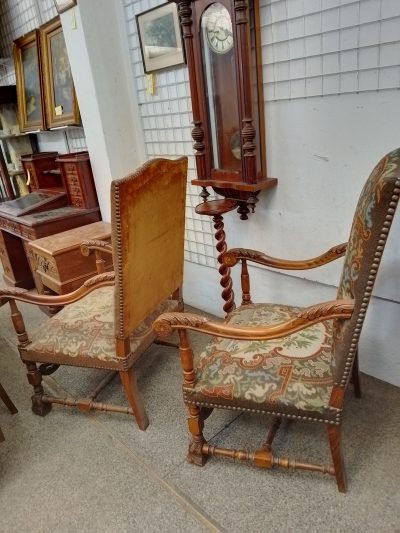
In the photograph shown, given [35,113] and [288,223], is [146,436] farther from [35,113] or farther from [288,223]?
[35,113]

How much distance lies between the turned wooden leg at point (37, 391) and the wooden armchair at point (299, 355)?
770 mm

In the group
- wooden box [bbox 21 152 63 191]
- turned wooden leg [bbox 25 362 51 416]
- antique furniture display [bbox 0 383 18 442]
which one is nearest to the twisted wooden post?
turned wooden leg [bbox 25 362 51 416]

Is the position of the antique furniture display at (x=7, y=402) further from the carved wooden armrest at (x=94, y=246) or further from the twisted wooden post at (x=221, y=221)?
the twisted wooden post at (x=221, y=221)

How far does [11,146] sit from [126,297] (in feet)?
9.72

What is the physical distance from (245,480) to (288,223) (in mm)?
1080

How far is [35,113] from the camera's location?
10.1ft

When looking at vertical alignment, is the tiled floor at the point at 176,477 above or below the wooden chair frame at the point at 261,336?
below

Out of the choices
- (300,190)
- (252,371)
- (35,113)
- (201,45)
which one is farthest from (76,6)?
(252,371)

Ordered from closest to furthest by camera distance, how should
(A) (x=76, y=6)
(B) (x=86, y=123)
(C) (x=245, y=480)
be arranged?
(C) (x=245, y=480) < (A) (x=76, y=6) < (B) (x=86, y=123)

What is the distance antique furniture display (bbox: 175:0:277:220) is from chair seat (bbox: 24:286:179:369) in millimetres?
722

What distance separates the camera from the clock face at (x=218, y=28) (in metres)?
1.51

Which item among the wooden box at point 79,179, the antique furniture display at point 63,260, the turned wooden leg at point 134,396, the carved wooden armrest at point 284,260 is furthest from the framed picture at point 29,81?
the turned wooden leg at point 134,396

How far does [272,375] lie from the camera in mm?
1206

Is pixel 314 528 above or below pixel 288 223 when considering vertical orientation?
below
